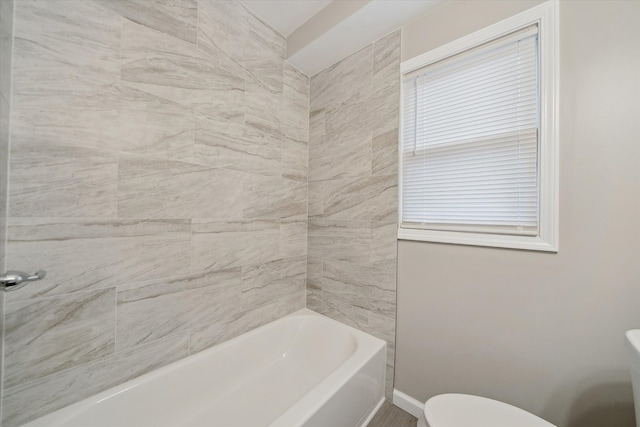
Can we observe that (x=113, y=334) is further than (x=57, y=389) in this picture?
Yes

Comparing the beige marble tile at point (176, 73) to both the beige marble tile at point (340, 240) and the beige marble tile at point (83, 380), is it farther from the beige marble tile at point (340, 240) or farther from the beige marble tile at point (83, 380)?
the beige marble tile at point (83, 380)

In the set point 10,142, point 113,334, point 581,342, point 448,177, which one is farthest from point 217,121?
point 581,342

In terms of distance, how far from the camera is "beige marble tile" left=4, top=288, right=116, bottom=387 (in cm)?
86

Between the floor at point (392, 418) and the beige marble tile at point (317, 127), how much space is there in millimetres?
1936

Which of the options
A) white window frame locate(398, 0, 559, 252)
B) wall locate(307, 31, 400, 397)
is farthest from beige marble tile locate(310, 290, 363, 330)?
white window frame locate(398, 0, 559, 252)

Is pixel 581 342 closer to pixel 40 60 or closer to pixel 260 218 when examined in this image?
pixel 260 218

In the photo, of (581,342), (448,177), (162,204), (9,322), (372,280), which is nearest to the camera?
(9,322)

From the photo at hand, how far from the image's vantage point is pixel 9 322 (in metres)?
0.85

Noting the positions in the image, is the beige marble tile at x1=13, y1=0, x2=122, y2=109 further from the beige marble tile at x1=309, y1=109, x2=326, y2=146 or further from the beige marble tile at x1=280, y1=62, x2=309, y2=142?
the beige marble tile at x1=309, y1=109, x2=326, y2=146

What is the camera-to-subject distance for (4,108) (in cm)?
78

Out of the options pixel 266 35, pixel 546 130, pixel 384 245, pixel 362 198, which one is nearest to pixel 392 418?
pixel 384 245

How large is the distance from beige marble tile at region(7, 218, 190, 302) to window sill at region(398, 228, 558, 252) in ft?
4.41

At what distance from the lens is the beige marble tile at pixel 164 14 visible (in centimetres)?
109

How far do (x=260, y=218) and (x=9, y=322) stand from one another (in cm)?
115
